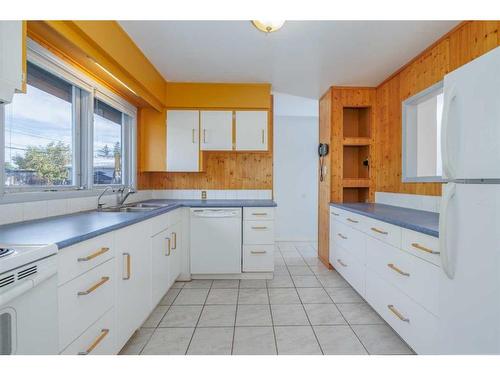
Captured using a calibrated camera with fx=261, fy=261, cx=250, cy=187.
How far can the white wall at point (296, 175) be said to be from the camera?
16.5ft

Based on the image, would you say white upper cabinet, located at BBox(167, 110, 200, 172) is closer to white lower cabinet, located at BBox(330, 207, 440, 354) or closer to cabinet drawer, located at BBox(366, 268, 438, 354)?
white lower cabinet, located at BBox(330, 207, 440, 354)

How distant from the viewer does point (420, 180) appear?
254 cm

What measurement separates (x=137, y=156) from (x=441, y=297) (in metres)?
3.25

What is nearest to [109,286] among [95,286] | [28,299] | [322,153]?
[95,286]

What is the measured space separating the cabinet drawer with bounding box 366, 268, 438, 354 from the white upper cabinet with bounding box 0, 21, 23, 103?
2.37m

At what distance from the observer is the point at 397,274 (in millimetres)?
1847

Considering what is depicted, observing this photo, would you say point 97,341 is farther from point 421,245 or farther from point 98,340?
point 421,245

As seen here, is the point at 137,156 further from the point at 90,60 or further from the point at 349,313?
the point at 349,313

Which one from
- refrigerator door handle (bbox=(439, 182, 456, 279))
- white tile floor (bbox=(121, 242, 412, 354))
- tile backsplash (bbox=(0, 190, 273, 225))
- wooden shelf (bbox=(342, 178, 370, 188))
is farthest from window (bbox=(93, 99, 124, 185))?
wooden shelf (bbox=(342, 178, 370, 188))

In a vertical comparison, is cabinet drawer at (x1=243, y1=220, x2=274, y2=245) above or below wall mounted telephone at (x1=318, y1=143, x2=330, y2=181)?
below

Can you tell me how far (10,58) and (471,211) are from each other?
207 centimetres

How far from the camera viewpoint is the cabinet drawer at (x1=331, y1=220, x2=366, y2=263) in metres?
2.47

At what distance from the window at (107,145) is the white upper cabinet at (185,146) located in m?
0.61

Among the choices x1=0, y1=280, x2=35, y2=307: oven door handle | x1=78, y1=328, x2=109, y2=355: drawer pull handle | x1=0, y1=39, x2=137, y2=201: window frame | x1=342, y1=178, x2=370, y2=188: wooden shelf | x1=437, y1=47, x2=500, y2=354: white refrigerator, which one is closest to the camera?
x1=0, y1=280, x2=35, y2=307: oven door handle
